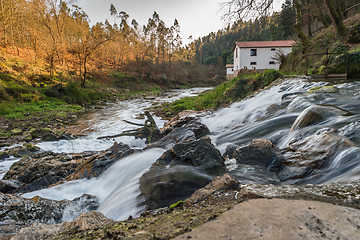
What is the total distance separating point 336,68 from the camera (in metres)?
10.2

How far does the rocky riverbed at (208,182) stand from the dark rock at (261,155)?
2 cm

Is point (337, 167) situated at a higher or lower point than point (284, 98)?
lower

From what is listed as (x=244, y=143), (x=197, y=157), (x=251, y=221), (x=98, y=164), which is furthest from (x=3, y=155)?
(x=251, y=221)

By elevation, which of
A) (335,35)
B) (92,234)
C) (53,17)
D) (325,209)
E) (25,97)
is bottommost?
(92,234)

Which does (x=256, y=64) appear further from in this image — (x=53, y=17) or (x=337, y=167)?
(x=337, y=167)

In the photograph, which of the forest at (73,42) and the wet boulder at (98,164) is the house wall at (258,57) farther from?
the wet boulder at (98,164)

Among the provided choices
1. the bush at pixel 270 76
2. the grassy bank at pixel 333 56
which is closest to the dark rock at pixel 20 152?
the bush at pixel 270 76

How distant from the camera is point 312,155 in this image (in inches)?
130

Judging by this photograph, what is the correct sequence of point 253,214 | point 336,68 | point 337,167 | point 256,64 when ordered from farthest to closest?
point 256,64 < point 336,68 < point 337,167 < point 253,214

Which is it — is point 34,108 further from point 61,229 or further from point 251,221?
point 251,221

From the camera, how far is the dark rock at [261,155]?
→ 367cm

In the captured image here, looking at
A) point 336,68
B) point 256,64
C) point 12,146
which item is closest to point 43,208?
point 12,146

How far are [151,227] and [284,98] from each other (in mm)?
A: 7586

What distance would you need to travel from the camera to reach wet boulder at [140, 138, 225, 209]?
3.09 m
